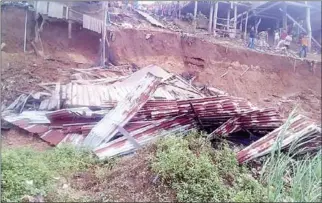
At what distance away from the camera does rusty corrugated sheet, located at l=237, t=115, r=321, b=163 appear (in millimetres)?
2941

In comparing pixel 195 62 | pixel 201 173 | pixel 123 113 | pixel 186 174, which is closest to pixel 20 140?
pixel 123 113

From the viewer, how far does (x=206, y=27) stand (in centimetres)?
317

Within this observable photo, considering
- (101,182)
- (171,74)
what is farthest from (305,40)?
(101,182)

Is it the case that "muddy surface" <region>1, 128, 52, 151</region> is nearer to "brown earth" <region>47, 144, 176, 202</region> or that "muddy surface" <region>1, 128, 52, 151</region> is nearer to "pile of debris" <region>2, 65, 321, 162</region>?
"pile of debris" <region>2, 65, 321, 162</region>

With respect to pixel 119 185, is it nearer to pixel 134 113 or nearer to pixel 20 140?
pixel 134 113

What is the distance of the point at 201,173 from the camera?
2695 millimetres

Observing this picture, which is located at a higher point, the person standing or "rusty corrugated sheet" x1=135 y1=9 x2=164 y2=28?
"rusty corrugated sheet" x1=135 y1=9 x2=164 y2=28

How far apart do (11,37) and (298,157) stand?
255cm

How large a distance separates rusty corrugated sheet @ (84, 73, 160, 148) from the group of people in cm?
96

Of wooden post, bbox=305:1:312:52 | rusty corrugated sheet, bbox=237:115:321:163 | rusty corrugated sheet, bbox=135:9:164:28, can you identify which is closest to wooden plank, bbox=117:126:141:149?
rusty corrugated sheet, bbox=237:115:321:163

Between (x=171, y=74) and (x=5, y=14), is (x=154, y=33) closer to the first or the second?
(x=171, y=74)

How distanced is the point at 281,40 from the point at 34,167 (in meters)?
2.36

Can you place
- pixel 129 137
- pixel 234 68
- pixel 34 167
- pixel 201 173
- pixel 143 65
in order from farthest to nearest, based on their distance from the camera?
pixel 234 68 < pixel 143 65 < pixel 129 137 < pixel 201 173 < pixel 34 167

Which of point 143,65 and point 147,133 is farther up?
point 143,65
